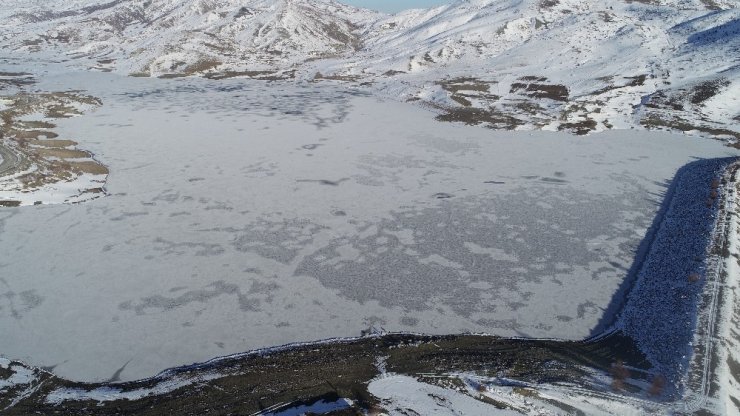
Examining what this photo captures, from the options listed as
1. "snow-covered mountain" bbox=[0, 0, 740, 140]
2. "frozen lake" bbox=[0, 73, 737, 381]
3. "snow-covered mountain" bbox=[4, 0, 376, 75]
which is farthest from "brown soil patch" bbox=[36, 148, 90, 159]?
"snow-covered mountain" bbox=[4, 0, 376, 75]

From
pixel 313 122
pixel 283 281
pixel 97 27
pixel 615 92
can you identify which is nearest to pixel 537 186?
pixel 283 281

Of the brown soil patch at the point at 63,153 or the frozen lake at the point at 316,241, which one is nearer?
the frozen lake at the point at 316,241

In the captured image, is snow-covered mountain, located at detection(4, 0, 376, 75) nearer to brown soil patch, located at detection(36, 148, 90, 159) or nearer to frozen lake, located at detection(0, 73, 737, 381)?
brown soil patch, located at detection(36, 148, 90, 159)

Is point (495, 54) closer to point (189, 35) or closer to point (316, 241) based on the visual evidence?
point (189, 35)

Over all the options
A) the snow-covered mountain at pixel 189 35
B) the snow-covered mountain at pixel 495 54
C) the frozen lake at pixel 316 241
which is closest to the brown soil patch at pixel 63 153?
the frozen lake at pixel 316 241

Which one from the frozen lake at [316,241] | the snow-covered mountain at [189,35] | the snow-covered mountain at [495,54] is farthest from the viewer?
the snow-covered mountain at [189,35]

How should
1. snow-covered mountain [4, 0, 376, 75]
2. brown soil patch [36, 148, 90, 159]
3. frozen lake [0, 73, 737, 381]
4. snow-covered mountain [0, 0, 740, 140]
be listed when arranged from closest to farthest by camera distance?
frozen lake [0, 73, 737, 381]
brown soil patch [36, 148, 90, 159]
snow-covered mountain [0, 0, 740, 140]
snow-covered mountain [4, 0, 376, 75]

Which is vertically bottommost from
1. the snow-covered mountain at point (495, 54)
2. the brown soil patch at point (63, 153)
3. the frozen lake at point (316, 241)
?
the frozen lake at point (316, 241)

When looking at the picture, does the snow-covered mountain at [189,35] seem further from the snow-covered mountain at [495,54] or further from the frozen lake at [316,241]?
the frozen lake at [316,241]

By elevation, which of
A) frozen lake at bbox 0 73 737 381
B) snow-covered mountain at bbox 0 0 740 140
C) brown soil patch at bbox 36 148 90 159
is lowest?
frozen lake at bbox 0 73 737 381
